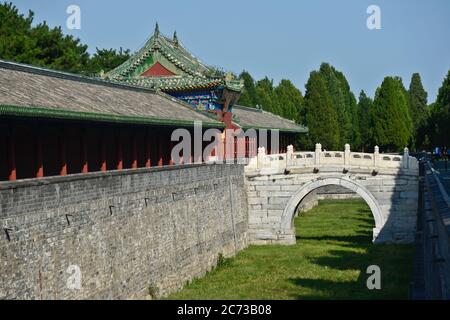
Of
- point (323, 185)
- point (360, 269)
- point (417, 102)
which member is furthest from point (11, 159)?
point (417, 102)

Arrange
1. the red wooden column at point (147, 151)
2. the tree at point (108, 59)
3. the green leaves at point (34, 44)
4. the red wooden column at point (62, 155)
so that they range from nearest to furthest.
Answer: the red wooden column at point (62, 155) < the red wooden column at point (147, 151) < the green leaves at point (34, 44) < the tree at point (108, 59)

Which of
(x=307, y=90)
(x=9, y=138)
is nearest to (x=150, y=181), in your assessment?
(x=9, y=138)

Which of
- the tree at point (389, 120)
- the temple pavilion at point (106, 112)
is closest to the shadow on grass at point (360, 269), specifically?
the temple pavilion at point (106, 112)

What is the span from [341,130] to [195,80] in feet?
132

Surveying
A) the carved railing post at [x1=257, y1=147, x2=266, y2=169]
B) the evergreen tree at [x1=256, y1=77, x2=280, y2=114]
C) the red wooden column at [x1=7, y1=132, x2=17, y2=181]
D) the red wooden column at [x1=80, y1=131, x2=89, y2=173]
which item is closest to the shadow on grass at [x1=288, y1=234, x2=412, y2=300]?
the carved railing post at [x1=257, y1=147, x2=266, y2=169]

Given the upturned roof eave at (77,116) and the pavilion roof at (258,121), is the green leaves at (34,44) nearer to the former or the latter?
the pavilion roof at (258,121)

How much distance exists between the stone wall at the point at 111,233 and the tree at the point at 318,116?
39160mm

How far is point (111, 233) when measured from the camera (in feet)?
67.9

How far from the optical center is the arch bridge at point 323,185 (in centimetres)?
3594

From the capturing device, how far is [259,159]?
122 ft

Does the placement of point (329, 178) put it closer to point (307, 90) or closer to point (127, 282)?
point (127, 282)

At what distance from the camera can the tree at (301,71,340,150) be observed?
70.6 metres

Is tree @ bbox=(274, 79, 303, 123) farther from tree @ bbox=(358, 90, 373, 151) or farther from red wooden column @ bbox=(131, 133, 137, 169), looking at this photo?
red wooden column @ bbox=(131, 133, 137, 169)

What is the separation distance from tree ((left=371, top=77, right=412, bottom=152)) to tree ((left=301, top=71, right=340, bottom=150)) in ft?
14.2
